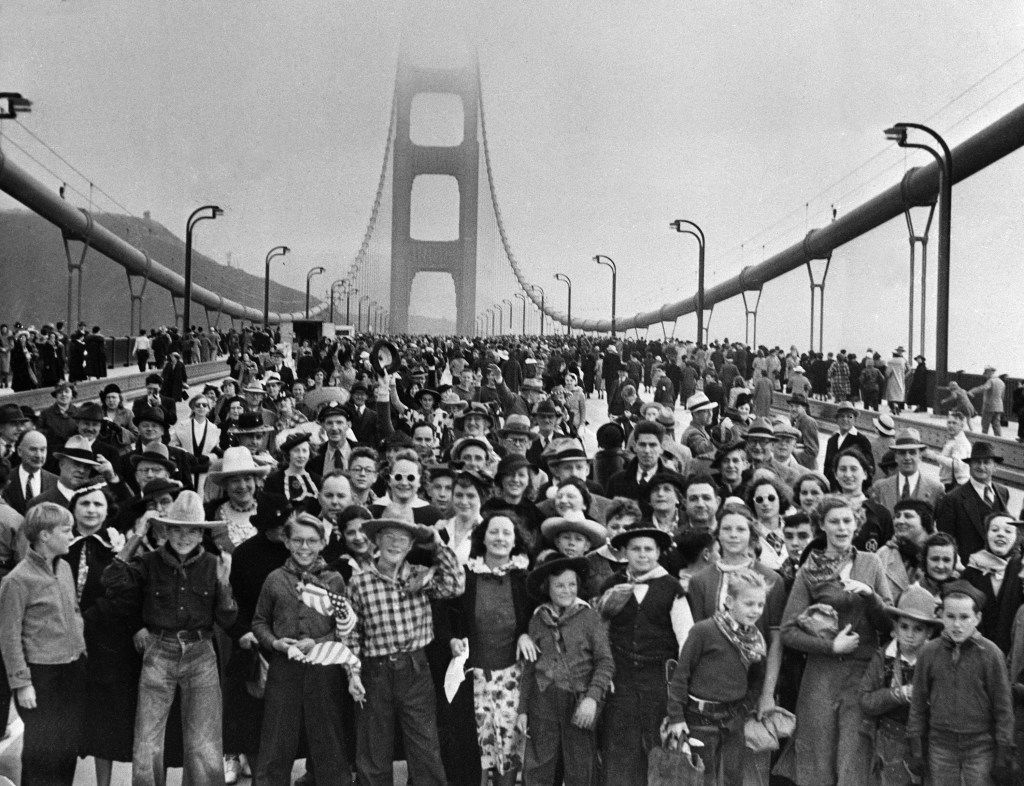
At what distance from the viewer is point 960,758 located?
415 cm

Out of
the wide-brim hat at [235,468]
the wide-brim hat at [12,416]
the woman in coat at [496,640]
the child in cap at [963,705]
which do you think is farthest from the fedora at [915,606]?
the wide-brim hat at [12,416]

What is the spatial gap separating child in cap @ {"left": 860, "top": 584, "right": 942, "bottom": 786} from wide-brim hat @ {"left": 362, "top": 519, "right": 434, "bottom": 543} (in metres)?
1.62

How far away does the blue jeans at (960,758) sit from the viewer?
4113 millimetres

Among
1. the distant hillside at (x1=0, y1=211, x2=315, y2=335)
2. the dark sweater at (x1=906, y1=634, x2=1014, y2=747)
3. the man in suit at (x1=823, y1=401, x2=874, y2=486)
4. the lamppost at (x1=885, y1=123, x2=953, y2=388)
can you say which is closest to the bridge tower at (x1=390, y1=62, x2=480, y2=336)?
the distant hillside at (x1=0, y1=211, x2=315, y2=335)

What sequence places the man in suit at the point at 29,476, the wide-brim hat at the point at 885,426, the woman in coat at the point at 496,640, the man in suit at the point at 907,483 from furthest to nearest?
1. the wide-brim hat at the point at 885,426
2. the man in suit at the point at 907,483
3. the man in suit at the point at 29,476
4. the woman in coat at the point at 496,640

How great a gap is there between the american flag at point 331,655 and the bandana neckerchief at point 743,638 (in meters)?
1.29

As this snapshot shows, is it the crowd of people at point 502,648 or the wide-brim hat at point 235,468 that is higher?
the wide-brim hat at point 235,468

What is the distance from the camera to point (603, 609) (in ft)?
14.9

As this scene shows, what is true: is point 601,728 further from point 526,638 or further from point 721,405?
point 721,405

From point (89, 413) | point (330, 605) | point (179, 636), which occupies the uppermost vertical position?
point (89, 413)

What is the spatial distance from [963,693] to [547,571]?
1.43 m

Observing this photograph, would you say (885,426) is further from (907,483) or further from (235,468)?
(235,468)

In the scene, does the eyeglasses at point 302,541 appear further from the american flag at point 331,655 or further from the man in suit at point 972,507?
the man in suit at point 972,507

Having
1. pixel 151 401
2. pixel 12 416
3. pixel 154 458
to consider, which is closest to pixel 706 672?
pixel 154 458
